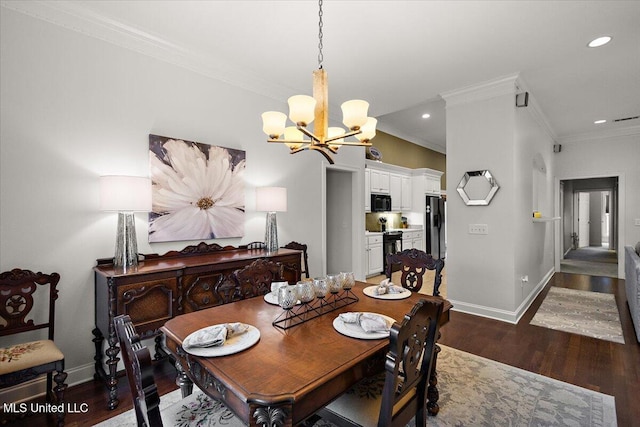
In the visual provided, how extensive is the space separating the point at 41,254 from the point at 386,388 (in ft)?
8.47

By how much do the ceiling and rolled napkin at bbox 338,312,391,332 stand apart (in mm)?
2273

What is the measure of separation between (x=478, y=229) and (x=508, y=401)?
2.20m

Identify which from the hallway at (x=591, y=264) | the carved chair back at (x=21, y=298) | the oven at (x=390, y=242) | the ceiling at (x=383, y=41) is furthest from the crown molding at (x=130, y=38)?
the hallway at (x=591, y=264)

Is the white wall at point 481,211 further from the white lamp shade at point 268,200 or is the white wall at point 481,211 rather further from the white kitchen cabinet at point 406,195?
the white kitchen cabinet at point 406,195

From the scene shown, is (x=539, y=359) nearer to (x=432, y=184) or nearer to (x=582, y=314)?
(x=582, y=314)

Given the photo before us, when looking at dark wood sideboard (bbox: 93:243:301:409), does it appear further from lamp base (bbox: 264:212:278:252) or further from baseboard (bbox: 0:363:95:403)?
lamp base (bbox: 264:212:278:252)

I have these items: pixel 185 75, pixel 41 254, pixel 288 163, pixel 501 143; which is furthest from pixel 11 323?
pixel 501 143

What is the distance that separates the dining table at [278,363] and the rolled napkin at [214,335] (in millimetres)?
25

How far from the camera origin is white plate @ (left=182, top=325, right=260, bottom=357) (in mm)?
1250

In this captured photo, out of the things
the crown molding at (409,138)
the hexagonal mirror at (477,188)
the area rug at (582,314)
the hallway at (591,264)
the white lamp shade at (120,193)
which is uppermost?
the crown molding at (409,138)

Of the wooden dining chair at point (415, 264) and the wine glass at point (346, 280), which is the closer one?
the wine glass at point (346, 280)

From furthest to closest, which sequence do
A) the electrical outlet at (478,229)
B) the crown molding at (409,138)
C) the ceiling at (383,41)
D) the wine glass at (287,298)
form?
the crown molding at (409,138) → the electrical outlet at (478,229) → the ceiling at (383,41) → the wine glass at (287,298)

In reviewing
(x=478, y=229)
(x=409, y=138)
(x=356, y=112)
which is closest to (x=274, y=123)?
(x=356, y=112)

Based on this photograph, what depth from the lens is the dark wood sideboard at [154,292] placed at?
7.09ft
